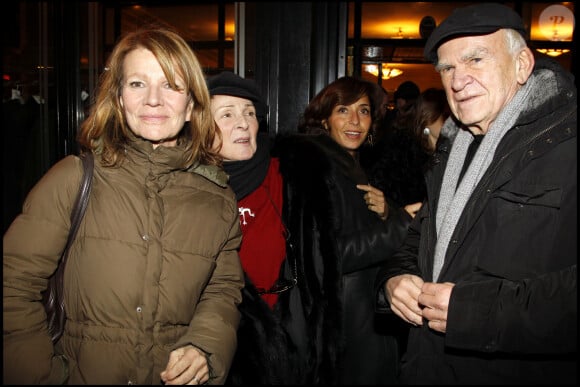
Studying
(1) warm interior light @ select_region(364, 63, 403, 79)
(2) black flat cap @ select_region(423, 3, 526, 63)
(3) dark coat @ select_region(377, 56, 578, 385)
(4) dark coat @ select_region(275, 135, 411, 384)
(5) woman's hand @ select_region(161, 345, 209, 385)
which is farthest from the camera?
(1) warm interior light @ select_region(364, 63, 403, 79)

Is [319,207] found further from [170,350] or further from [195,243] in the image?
[170,350]

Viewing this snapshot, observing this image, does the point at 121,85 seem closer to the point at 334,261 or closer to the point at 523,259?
the point at 334,261

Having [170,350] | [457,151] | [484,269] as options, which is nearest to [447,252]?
[484,269]

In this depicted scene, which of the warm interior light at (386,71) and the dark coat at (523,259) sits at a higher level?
the warm interior light at (386,71)

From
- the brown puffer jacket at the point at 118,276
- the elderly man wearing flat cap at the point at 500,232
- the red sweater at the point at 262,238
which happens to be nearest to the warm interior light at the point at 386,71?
the red sweater at the point at 262,238

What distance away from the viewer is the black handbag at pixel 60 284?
1.56 metres

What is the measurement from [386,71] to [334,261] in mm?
2349

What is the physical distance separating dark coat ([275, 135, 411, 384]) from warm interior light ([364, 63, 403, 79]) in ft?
5.12

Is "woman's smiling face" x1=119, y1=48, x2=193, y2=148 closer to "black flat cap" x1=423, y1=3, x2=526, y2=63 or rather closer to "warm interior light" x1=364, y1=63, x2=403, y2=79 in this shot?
"black flat cap" x1=423, y1=3, x2=526, y2=63

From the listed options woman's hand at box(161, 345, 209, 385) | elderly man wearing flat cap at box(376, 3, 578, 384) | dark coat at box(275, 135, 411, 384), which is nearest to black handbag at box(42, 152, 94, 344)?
woman's hand at box(161, 345, 209, 385)

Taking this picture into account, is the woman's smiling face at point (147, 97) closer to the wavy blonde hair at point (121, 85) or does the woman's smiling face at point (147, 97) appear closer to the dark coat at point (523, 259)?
the wavy blonde hair at point (121, 85)

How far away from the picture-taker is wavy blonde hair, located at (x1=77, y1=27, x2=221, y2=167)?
1730 millimetres

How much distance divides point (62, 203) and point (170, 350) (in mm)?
620

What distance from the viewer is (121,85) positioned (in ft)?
5.85
